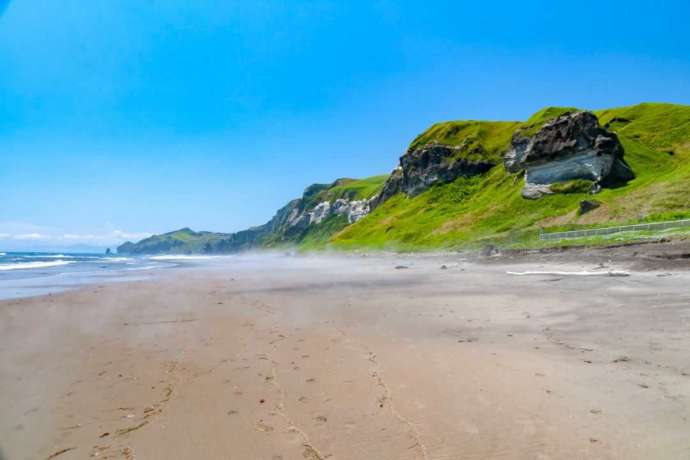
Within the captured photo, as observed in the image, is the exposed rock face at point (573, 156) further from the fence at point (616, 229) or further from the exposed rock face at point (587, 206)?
the fence at point (616, 229)

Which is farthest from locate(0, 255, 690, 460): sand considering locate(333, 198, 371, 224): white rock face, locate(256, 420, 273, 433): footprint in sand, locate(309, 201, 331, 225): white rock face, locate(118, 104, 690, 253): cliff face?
locate(309, 201, 331, 225): white rock face

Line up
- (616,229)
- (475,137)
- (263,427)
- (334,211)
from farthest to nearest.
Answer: (334,211) → (475,137) → (616,229) → (263,427)

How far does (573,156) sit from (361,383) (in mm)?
60043

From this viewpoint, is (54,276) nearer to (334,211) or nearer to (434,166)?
(434,166)

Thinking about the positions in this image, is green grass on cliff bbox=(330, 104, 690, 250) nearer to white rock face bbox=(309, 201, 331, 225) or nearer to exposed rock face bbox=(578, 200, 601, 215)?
exposed rock face bbox=(578, 200, 601, 215)

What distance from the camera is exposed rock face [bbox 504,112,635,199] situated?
Result: 5234 cm

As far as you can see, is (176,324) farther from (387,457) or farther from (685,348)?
(685,348)

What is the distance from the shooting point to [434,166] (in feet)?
326

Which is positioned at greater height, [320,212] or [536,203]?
[320,212]

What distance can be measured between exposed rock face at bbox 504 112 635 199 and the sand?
152ft

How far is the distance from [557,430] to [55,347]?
11204mm

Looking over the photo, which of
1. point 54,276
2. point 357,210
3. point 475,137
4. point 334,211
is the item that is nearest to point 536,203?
point 475,137

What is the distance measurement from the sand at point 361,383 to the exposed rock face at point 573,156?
4618 cm

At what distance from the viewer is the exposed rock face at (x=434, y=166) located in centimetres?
9419
